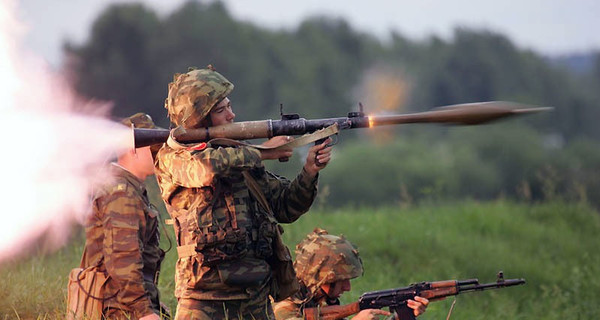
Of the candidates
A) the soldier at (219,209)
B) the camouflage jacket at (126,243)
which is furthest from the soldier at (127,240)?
the soldier at (219,209)

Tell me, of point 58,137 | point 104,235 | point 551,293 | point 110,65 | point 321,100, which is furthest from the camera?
point 321,100

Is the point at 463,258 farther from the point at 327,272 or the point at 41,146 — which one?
the point at 41,146

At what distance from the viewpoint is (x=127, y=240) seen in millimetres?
5953

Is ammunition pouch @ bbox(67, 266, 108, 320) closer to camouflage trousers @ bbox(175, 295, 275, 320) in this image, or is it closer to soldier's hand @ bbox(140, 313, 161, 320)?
soldier's hand @ bbox(140, 313, 161, 320)

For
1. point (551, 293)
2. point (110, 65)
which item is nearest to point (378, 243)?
point (551, 293)

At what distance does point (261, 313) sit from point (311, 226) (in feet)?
19.6

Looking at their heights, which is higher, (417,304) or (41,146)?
(41,146)

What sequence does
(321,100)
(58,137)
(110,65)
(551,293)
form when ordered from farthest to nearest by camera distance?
1. (321,100)
2. (110,65)
3. (551,293)
4. (58,137)

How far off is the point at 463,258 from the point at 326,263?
574 centimetres

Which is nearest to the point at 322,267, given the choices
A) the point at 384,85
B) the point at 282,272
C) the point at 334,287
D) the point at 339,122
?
the point at 334,287

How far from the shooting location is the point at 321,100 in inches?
951

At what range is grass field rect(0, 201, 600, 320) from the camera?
8.16 meters

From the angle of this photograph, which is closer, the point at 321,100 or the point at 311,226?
the point at 311,226

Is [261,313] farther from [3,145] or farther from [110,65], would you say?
[110,65]
